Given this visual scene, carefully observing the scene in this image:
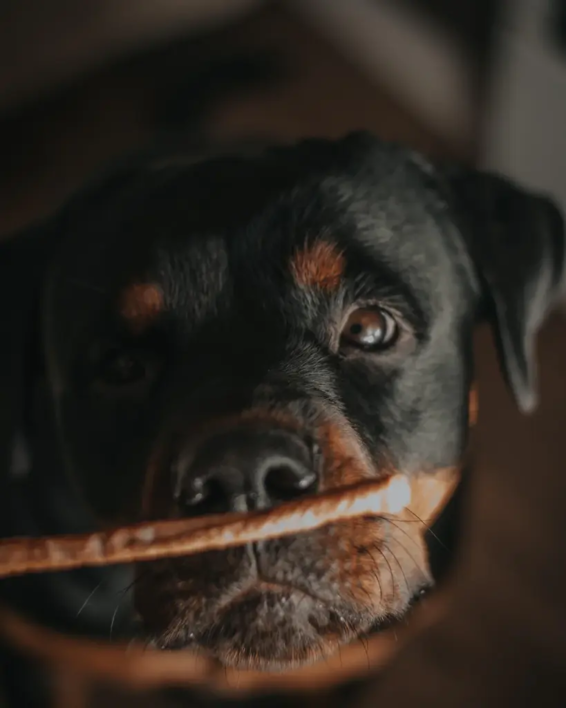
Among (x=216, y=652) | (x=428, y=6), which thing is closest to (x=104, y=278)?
(x=216, y=652)

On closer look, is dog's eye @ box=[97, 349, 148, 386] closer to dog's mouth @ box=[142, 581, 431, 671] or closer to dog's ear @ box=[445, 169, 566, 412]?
dog's mouth @ box=[142, 581, 431, 671]

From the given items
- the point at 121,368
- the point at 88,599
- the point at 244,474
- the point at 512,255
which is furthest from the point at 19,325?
the point at 512,255

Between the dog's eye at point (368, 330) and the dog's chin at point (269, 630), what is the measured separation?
28 cm

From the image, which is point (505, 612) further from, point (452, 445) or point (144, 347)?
point (144, 347)

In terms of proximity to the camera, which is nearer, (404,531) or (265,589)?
(265,589)

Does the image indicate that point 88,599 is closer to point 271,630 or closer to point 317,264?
point 271,630

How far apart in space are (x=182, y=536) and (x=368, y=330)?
322 millimetres

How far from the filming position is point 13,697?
1323 millimetres

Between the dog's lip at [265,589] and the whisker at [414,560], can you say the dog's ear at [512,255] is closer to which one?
the whisker at [414,560]

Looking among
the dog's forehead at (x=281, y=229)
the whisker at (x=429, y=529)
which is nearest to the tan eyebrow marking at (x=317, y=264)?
the dog's forehead at (x=281, y=229)

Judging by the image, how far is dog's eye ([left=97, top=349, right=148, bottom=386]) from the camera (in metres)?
0.90

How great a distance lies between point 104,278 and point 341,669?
72 cm

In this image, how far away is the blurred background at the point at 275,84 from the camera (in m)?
1.76

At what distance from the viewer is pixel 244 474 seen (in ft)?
2.22
